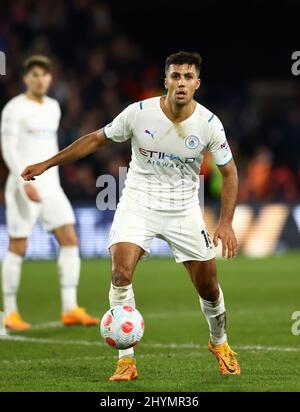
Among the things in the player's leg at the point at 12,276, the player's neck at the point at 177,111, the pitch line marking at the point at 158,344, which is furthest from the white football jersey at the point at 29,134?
the player's neck at the point at 177,111

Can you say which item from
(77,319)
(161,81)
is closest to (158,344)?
(77,319)

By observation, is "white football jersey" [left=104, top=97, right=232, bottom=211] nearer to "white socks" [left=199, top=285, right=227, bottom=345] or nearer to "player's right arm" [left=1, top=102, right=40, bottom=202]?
"white socks" [left=199, top=285, right=227, bottom=345]

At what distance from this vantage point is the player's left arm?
696cm

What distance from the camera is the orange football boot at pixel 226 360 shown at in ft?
23.5

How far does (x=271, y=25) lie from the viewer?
2434 cm

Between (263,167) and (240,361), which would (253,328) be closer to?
(240,361)

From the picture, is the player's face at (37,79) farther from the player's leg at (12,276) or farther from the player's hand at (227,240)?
the player's hand at (227,240)

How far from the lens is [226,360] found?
23.6ft

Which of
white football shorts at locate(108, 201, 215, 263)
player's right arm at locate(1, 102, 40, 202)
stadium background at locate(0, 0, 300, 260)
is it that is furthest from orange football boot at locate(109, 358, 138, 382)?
stadium background at locate(0, 0, 300, 260)

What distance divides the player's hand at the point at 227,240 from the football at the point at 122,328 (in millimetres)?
725

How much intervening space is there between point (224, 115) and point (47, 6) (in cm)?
429

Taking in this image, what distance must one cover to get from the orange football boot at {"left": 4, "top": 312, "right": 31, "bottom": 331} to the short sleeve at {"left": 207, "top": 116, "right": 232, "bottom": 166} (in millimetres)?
3712

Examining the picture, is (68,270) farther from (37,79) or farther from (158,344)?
(37,79)
